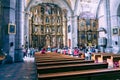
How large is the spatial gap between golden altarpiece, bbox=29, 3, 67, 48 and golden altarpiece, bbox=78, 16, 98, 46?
2.64 metres

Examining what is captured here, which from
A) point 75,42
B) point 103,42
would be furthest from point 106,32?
point 75,42

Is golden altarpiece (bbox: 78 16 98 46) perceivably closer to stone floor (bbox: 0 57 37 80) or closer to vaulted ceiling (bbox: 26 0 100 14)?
vaulted ceiling (bbox: 26 0 100 14)

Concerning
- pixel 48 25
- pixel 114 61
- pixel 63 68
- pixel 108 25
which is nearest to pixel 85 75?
pixel 63 68

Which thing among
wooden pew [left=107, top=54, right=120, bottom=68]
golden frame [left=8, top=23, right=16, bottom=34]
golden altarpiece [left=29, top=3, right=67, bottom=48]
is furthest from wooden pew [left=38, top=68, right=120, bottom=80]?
golden altarpiece [left=29, top=3, right=67, bottom=48]

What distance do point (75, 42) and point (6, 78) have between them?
1855cm

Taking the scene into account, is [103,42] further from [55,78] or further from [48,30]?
[55,78]

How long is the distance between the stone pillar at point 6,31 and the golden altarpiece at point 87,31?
47.6 feet

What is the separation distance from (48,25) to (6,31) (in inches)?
586

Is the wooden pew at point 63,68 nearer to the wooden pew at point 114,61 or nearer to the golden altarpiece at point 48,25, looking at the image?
the wooden pew at point 114,61

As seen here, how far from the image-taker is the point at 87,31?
2598cm

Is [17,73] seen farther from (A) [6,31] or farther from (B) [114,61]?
(B) [114,61]

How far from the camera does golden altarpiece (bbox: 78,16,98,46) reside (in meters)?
25.5

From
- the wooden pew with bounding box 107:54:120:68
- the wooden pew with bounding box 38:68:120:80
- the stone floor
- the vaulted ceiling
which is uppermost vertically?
the vaulted ceiling

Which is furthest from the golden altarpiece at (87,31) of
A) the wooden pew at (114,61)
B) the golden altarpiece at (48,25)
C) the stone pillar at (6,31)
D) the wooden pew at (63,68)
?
the wooden pew at (63,68)
